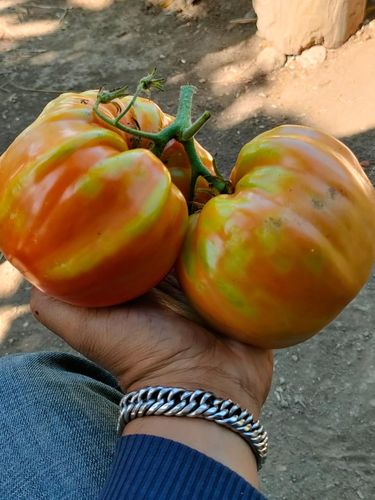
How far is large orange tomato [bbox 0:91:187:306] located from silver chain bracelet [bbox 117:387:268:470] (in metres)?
0.20

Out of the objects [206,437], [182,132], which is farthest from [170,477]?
[182,132]

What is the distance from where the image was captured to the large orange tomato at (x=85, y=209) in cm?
104

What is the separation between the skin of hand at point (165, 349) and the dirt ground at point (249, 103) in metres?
0.91

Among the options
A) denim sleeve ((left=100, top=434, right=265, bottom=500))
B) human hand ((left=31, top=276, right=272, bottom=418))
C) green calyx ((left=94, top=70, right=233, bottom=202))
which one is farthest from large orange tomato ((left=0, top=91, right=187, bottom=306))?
denim sleeve ((left=100, top=434, right=265, bottom=500))

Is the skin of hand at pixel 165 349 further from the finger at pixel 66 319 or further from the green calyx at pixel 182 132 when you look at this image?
the green calyx at pixel 182 132

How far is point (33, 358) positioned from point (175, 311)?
0.41 metres

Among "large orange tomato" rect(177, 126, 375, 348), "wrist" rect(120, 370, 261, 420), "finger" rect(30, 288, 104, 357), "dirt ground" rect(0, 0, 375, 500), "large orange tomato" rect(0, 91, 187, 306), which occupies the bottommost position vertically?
"dirt ground" rect(0, 0, 375, 500)

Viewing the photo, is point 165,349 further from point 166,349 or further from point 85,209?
point 85,209

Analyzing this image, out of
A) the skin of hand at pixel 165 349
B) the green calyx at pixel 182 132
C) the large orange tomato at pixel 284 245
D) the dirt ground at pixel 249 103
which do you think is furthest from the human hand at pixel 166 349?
the dirt ground at pixel 249 103

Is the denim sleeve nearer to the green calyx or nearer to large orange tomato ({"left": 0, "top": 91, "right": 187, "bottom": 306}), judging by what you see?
large orange tomato ({"left": 0, "top": 91, "right": 187, "bottom": 306})

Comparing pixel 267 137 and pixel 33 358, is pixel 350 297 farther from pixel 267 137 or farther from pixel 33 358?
pixel 33 358

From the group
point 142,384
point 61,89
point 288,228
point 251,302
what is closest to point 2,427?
point 142,384

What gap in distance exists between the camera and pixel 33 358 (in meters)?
1.47

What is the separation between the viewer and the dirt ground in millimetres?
2082
